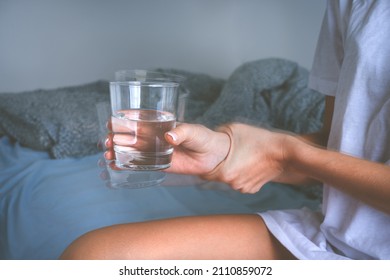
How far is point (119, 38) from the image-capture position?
1669mm

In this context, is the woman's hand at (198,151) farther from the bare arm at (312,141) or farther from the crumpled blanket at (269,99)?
the crumpled blanket at (269,99)

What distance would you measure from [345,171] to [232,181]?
0.17 meters

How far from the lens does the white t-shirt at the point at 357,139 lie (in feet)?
1.65

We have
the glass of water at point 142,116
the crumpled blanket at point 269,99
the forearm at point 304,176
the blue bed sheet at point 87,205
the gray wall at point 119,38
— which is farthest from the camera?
the gray wall at point 119,38

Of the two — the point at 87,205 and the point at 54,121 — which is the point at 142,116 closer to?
the point at 87,205

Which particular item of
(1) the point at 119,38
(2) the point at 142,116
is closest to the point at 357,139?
(2) the point at 142,116

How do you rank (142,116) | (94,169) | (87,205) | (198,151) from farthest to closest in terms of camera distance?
(94,169), (87,205), (198,151), (142,116)

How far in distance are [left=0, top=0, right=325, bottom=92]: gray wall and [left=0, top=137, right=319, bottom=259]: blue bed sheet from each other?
0.75 m

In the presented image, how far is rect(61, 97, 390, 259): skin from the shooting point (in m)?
0.48

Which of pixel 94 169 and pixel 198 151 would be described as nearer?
pixel 198 151

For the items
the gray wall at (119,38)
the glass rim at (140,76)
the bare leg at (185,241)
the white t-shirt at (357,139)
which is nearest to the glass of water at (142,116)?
the glass rim at (140,76)

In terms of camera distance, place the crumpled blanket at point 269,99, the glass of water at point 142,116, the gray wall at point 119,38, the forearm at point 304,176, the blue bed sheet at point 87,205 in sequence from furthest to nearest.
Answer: the gray wall at point 119,38
the crumpled blanket at point 269,99
the blue bed sheet at point 87,205
the forearm at point 304,176
the glass of water at point 142,116

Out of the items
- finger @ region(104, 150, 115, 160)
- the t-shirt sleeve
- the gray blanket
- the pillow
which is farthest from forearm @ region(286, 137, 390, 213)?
the pillow
